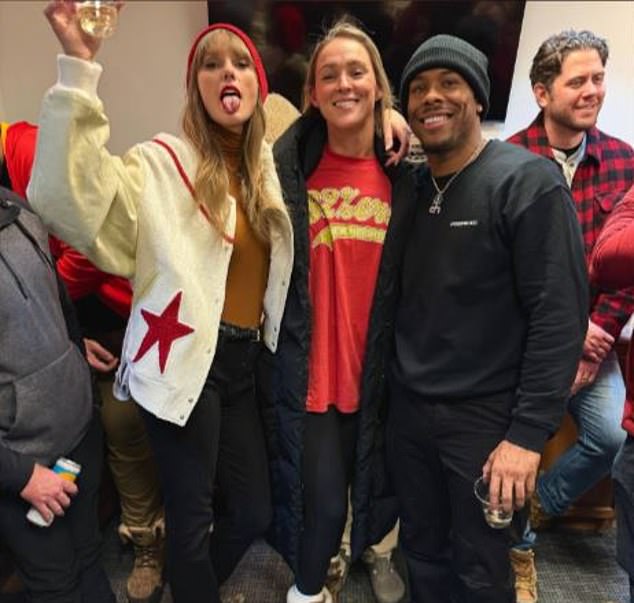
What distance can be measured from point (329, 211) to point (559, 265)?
525 mm

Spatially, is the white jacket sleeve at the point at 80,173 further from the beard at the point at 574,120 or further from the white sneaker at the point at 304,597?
the beard at the point at 574,120

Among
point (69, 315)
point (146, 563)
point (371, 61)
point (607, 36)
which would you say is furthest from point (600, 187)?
point (146, 563)

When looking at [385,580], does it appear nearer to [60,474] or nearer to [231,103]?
[60,474]

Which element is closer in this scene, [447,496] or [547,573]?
[447,496]

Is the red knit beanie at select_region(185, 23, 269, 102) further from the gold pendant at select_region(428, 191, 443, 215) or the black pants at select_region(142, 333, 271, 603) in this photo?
the black pants at select_region(142, 333, 271, 603)

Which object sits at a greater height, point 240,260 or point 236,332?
point 240,260

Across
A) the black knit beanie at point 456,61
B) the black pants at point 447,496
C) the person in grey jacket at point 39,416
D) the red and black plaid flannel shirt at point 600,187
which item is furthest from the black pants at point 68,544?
the red and black plaid flannel shirt at point 600,187

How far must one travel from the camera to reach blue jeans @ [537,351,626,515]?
1616 mm

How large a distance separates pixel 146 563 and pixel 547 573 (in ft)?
4.27

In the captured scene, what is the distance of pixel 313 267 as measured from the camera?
1.32 metres

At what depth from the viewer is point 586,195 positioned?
5.41ft

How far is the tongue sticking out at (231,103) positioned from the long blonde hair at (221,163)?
0.20 ft

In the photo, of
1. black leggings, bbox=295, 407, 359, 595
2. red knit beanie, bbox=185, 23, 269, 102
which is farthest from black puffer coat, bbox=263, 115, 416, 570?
red knit beanie, bbox=185, 23, 269, 102

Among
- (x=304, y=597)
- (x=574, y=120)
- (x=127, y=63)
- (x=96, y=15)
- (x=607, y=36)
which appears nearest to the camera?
(x=96, y=15)
